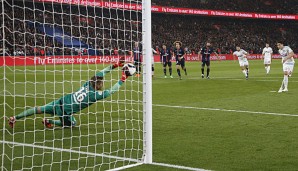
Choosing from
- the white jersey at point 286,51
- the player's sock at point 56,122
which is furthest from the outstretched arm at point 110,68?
the white jersey at point 286,51

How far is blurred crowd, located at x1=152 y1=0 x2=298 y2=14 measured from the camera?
5261 cm

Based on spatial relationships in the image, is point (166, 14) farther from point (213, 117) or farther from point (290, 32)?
point (213, 117)

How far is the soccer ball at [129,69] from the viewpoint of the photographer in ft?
21.6

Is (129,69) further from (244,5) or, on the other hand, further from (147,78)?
(244,5)

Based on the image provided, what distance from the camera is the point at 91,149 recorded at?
6309 millimetres

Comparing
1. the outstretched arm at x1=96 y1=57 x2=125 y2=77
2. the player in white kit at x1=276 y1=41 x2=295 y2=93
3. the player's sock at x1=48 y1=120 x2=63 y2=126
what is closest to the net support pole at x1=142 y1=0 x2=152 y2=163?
the outstretched arm at x1=96 y1=57 x2=125 y2=77

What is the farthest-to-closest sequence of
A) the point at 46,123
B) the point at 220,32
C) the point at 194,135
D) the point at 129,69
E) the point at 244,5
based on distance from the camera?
the point at 244,5 → the point at 220,32 → the point at 46,123 → the point at 194,135 → the point at 129,69

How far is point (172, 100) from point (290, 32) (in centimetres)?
5657

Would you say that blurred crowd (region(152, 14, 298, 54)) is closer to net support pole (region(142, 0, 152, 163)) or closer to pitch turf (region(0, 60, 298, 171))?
pitch turf (region(0, 60, 298, 171))

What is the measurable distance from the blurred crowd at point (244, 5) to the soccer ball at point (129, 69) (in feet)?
144

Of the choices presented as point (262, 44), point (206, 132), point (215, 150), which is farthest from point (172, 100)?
point (262, 44)

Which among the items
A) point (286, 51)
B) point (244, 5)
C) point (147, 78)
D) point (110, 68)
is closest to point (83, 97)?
point (110, 68)

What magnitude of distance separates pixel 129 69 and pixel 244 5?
5582cm

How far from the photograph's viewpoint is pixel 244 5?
5969 cm
